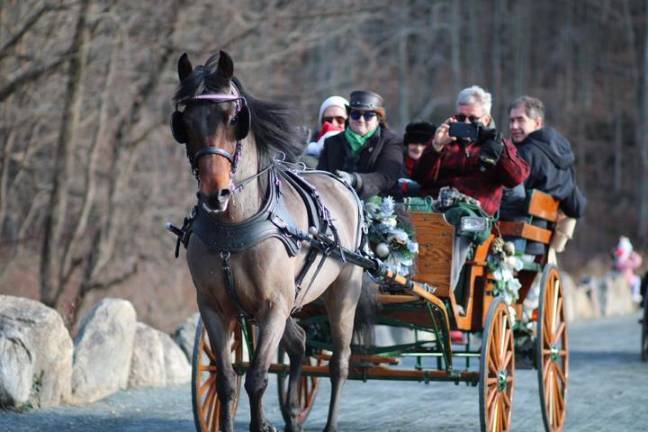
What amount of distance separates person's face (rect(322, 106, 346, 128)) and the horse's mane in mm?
2718

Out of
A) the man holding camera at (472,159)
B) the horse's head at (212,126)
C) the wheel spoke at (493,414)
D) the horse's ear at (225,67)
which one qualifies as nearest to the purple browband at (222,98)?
the horse's head at (212,126)

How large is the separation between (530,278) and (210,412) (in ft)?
9.97

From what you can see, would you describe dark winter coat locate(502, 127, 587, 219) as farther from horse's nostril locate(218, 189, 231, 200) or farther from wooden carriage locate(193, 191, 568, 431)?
horse's nostril locate(218, 189, 231, 200)

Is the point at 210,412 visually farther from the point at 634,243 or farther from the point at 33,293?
the point at 634,243

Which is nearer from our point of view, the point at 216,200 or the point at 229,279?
the point at 216,200

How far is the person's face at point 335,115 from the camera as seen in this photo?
34.5ft

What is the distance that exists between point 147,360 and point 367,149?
3557 millimetres

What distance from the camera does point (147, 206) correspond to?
65.5 ft

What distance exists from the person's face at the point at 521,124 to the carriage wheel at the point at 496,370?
2.43m

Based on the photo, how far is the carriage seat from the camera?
32.2 feet

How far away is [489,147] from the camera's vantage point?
8930 mm

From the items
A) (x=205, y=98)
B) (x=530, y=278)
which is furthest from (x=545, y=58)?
(x=205, y=98)

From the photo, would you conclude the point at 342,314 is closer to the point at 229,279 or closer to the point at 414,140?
the point at 229,279

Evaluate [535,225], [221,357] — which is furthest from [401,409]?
[221,357]
